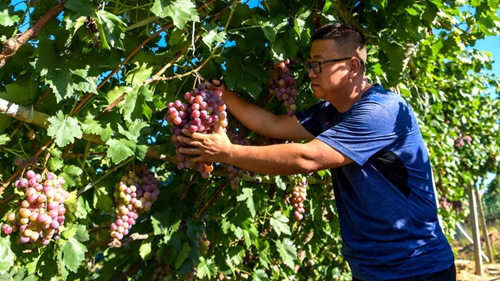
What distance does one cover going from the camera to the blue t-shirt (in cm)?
221

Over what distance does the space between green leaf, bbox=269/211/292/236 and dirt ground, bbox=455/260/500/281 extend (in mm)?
7726

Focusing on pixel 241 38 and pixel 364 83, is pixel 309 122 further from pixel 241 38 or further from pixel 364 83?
pixel 241 38

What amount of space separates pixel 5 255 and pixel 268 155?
3.46ft

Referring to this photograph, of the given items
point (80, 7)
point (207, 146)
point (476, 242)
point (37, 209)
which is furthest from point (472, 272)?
point (80, 7)

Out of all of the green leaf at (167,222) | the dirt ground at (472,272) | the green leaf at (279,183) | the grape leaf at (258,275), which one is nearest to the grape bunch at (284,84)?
the green leaf at (279,183)

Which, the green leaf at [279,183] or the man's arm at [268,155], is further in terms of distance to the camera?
the green leaf at [279,183]

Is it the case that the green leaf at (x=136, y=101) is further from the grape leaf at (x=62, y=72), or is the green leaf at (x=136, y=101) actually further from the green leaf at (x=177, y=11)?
the green leaf at (x=177, y=11)

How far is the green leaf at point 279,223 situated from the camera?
11.2ft

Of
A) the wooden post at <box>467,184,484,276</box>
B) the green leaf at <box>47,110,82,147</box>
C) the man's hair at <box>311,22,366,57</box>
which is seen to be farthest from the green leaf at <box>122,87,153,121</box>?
the wooden post at <box>467,184,484,276</box>

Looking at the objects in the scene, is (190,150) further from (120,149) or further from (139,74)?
(139,74)

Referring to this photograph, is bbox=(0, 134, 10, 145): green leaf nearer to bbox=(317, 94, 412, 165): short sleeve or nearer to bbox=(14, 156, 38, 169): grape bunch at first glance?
bbox=(14, 156, 38, 169): grape bunch

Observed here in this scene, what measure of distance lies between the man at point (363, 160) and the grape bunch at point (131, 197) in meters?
0.44

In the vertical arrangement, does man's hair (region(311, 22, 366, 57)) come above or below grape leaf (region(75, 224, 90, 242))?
above

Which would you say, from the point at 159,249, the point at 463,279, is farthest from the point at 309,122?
the point at 463,279
